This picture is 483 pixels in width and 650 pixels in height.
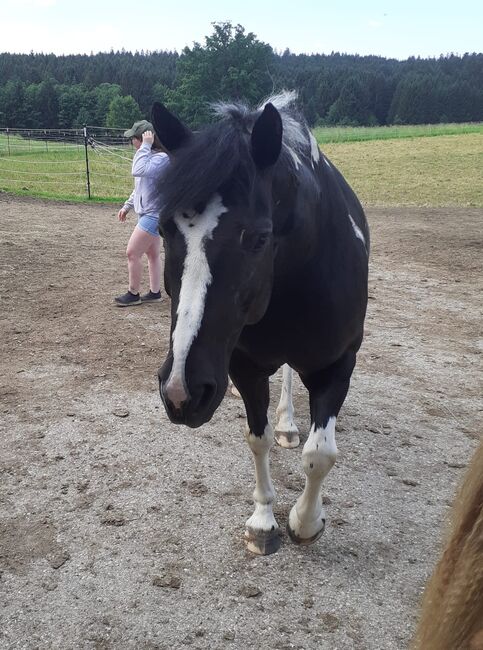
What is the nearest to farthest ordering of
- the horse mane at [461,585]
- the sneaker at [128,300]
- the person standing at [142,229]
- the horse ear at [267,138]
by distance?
the horse mane at [461,585]
the horse ear at [267,138]
the person standing at [142,229]
the sneaker at [128,300]

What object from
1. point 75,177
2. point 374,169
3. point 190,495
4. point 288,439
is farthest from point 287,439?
point 374,169

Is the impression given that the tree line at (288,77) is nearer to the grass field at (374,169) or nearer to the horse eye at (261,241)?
the grass field at (374,169)

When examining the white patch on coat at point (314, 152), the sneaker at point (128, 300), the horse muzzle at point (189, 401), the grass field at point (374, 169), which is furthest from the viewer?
the grass field at point (374, 169)

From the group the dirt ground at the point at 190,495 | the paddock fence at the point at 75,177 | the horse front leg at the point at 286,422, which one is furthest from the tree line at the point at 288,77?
the horse front leg at the point at 286,422

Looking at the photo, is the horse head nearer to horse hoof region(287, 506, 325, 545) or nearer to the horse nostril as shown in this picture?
the horse nostril

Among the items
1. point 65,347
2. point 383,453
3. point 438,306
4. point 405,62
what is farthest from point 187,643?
point 405,62

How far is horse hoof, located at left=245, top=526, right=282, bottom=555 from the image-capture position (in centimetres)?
279

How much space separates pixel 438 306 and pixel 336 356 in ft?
14.9

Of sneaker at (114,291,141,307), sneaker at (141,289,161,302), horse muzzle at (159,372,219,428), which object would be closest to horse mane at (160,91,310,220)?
horse muzzle at (159,372,219,428)

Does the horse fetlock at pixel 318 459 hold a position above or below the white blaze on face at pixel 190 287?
below

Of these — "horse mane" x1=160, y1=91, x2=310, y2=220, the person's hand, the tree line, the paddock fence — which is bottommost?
the paddock fence

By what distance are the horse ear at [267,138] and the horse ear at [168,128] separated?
329 mm

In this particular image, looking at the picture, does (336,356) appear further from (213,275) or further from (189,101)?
(189,101)

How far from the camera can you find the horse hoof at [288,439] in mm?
3799
